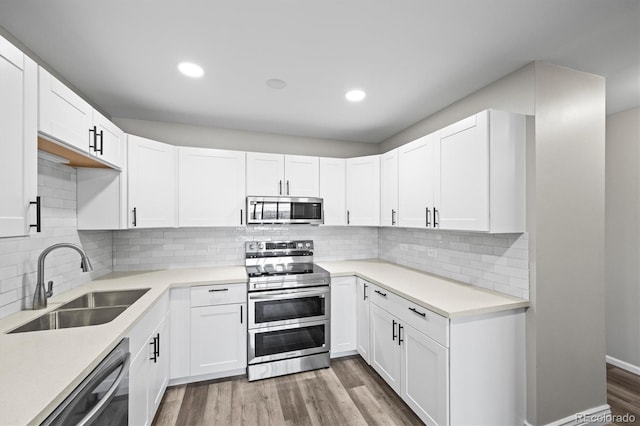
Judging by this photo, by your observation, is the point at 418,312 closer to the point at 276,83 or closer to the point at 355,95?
the point at 355,95

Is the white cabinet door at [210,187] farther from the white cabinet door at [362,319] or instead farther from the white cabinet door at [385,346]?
the white cabinet door at [385,346]

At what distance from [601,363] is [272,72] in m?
3.24

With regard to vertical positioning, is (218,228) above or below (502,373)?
A: above

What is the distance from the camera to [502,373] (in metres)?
1.88

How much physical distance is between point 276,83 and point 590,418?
340cm

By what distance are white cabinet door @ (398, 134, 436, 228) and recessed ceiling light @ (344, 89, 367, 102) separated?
64 centimetres

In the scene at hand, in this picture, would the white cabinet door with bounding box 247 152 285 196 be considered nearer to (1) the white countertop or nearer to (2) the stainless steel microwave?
(2) the stainless steel microwave

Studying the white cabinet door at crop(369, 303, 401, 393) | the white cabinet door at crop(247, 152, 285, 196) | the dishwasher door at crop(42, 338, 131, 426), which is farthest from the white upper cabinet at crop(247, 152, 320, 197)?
the dishwasher door at crop(42, 338, 131, 426)

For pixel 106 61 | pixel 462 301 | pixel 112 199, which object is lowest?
pixel 462 301

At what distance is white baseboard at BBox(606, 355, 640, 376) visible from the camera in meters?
2.66

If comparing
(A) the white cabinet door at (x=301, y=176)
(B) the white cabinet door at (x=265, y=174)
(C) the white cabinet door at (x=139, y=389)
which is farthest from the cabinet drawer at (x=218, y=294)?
(A) the white cabinet door at (x=301, y=176)

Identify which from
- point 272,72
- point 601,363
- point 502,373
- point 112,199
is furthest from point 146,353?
point 601,363

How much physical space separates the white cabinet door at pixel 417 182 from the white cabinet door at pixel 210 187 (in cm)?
170

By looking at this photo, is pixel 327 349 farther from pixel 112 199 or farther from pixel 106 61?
pixel 106 61
